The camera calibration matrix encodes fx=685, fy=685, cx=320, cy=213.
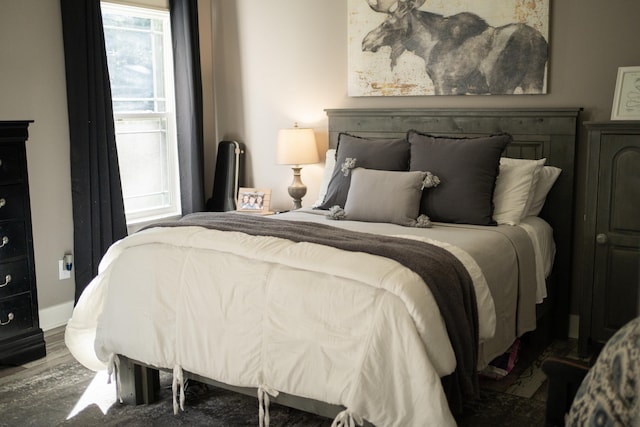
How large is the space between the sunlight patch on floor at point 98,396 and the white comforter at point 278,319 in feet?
0.49

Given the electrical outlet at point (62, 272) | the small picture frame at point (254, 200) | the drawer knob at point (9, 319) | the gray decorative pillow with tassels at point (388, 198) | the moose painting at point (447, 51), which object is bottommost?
the drawer knob at point (9, 319)

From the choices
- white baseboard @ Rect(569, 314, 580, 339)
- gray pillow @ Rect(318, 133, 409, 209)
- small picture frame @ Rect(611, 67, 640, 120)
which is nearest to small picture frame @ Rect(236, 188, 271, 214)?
gray pillow @ Rect(318, 133, 409, 209)

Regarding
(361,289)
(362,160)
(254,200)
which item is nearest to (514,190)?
(362,160)

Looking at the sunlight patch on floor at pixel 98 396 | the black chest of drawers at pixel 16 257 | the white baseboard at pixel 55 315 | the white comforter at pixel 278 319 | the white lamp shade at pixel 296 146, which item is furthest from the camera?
the white lamp shade at pixel 296 146

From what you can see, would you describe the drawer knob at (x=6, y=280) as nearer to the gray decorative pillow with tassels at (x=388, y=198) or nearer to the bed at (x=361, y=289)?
the bed at (x=361, y=289)

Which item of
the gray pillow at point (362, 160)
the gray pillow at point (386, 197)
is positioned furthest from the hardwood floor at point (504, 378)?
the gray pillow at point (362, 160)

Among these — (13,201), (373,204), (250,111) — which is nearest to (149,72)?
(250,111)

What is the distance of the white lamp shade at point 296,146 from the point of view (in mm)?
4730

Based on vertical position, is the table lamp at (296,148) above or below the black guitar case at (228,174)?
above

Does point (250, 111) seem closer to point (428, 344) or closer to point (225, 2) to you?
point (225, 2)

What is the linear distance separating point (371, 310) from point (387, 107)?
7.81ft

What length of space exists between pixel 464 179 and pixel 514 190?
0.29 meters

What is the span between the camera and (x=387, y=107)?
4566 mm

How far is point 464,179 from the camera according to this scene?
144 inches
